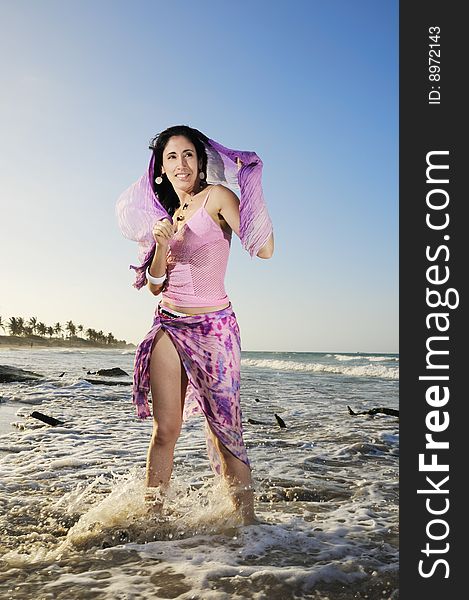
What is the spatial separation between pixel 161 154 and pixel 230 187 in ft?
1.72

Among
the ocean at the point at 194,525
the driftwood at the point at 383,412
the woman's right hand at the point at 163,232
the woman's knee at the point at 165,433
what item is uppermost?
the woman's right hand at the point at 163,232

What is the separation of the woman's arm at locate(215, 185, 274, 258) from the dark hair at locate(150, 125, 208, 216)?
286mm

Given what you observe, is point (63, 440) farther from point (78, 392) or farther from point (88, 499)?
point (78, 392)

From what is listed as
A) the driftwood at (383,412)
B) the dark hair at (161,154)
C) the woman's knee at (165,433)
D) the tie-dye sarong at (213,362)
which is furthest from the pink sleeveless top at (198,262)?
the driftwood at (383,412)

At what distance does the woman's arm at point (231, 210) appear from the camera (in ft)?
11.8

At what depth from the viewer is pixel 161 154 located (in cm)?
389

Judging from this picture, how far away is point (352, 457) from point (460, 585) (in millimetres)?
3761

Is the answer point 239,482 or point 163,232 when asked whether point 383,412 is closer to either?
point 239,482

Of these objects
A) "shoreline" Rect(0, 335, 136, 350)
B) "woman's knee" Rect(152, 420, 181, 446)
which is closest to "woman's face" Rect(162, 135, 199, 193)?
"woman's knee" Rect(152, 420, 181, 446)

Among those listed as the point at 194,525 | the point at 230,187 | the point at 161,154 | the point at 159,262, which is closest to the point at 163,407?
the point at 194,525

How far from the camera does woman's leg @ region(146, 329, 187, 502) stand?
3645 millimetres

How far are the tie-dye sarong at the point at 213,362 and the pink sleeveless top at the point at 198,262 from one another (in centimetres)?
12

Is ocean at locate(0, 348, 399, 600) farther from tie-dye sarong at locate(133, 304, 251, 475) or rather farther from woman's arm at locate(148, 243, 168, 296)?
woman's arm at locate(148, 243, 168, 296)

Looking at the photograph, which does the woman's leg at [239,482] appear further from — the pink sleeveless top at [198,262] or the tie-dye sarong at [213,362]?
the pink sleeveless top at [198,262]
